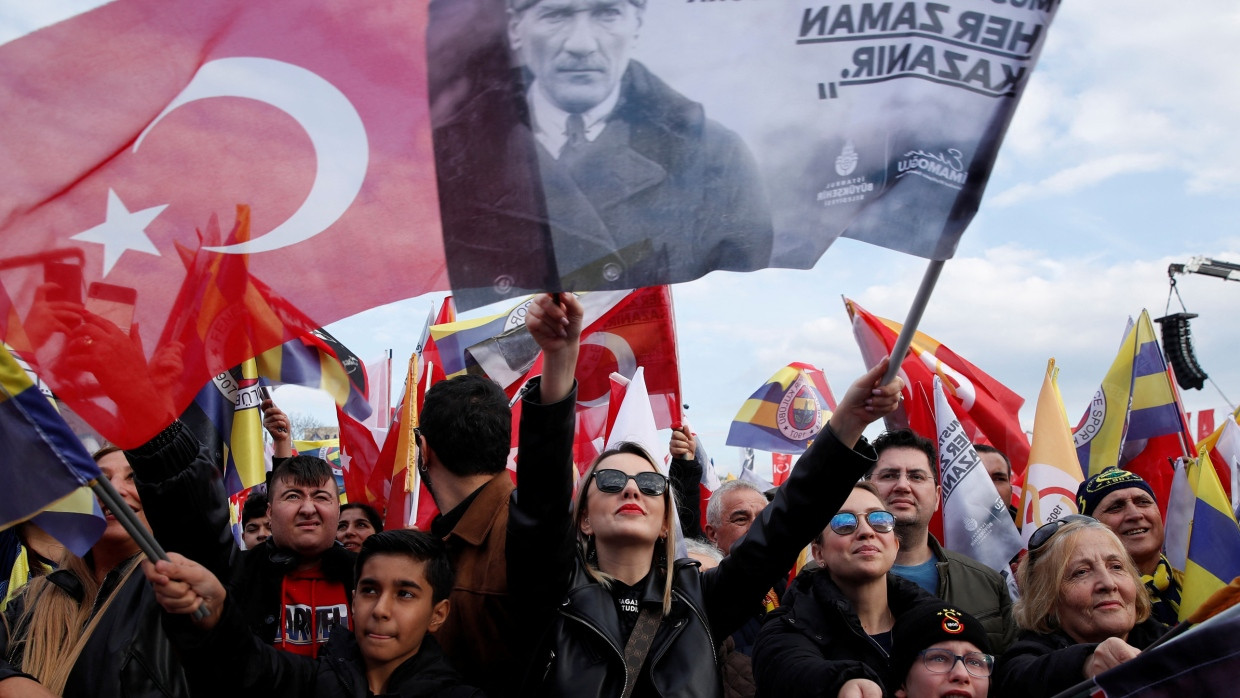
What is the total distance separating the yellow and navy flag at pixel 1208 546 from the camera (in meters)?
4.33

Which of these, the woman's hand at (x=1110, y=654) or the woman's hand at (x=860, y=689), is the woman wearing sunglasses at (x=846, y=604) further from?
the woman's hand at (x=1110, y=654)

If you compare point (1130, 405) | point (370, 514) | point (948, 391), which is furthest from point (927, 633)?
point (1130, 405)

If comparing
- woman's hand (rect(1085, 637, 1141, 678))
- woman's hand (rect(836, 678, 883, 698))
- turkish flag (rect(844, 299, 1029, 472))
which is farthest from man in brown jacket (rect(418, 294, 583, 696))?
turkish flag (rect(844, 299, 1029, 472))

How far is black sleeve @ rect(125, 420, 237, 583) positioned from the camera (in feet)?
9.59

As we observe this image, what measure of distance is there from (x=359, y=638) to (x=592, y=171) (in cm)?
170

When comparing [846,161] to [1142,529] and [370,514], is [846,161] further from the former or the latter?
[370,514]

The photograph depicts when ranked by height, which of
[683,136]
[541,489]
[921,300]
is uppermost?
[683,136]

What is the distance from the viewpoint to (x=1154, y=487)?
7.05 m

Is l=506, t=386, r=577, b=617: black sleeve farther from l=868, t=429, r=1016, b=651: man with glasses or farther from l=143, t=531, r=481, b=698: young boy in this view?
l=868, t=429, r=1016, b=651: man with glasses

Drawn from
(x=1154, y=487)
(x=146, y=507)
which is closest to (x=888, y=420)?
(x=1154, y=487)

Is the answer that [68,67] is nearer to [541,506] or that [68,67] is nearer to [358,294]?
[358,294]

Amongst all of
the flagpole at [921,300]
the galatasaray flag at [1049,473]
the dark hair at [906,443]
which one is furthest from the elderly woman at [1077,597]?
the galatasaray flag at [1049,473]

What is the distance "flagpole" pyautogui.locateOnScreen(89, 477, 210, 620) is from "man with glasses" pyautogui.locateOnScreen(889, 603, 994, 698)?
2.18 meters

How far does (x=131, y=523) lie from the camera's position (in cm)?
246
